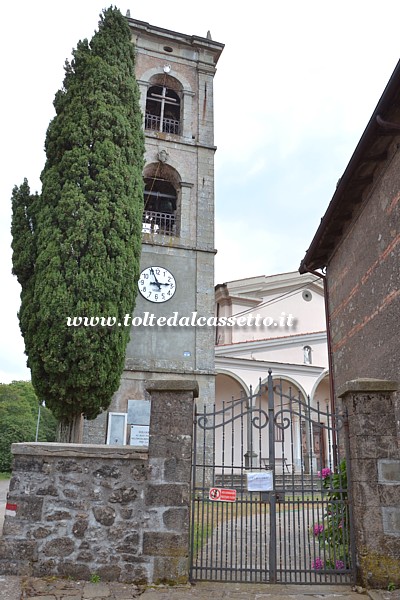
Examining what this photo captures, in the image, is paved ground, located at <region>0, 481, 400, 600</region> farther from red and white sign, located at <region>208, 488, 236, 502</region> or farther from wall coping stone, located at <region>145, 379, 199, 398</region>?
wall coping stone, located at <region>145, 379, 199, 398</region>

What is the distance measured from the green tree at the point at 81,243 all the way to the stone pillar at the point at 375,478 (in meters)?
4.80

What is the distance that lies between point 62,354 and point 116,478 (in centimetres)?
357

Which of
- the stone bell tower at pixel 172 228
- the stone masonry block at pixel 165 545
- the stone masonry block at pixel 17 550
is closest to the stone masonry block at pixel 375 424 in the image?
the stone masonry block at pixel 165 545

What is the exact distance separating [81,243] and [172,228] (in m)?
7.40

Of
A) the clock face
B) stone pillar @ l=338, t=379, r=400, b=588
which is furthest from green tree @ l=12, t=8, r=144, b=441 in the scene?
stone pillar @ l=338, t=379, r=400, b=588

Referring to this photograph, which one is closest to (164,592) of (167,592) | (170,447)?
(167,592)

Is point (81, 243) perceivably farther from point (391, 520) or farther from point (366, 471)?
point (391, 520)

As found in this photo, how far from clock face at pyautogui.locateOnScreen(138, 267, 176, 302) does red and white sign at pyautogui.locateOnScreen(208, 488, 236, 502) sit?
9495 mm

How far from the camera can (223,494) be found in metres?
5.36

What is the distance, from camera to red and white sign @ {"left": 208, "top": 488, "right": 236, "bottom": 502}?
17.4 ft

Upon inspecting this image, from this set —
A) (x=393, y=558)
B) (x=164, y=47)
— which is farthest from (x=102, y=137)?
(x=164, y=47)

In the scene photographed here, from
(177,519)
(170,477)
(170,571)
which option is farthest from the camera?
(170,477)

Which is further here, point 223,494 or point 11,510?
point 223,494

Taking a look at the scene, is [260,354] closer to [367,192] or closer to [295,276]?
[295,276]
